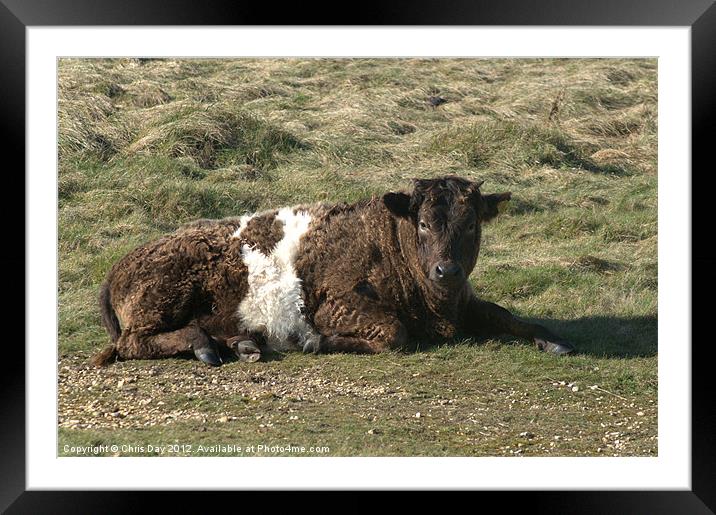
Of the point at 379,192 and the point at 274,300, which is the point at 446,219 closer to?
the point at 274,300

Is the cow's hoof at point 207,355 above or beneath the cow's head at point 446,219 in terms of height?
beneath

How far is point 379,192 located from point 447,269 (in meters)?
3.96

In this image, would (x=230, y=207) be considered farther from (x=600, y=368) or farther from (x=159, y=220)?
(x=600, y=368)

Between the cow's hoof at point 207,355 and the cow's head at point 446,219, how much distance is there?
81.9 inches

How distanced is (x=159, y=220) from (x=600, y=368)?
571cm

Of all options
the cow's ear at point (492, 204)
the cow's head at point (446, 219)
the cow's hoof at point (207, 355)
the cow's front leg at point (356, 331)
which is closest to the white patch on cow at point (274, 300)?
the cow's front leg at point (356, 331)

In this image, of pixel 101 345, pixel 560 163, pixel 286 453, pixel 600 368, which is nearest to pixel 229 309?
pixel 101 345

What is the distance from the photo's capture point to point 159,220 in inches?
456

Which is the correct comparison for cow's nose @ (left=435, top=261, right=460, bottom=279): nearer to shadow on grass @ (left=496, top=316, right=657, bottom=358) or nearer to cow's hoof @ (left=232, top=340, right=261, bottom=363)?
shadow on grass @ (left=496, top=316, right=657, bottom=358)

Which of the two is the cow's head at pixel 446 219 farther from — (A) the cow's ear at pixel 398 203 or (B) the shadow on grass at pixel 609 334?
(B) the shadow on grass at pixel 609 334

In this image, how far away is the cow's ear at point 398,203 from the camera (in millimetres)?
9070

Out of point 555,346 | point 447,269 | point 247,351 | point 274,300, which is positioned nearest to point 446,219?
point 447,269

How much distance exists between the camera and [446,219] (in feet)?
28.9

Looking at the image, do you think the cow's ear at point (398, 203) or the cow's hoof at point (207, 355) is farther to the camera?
the cow's ear at point (398, 203)
